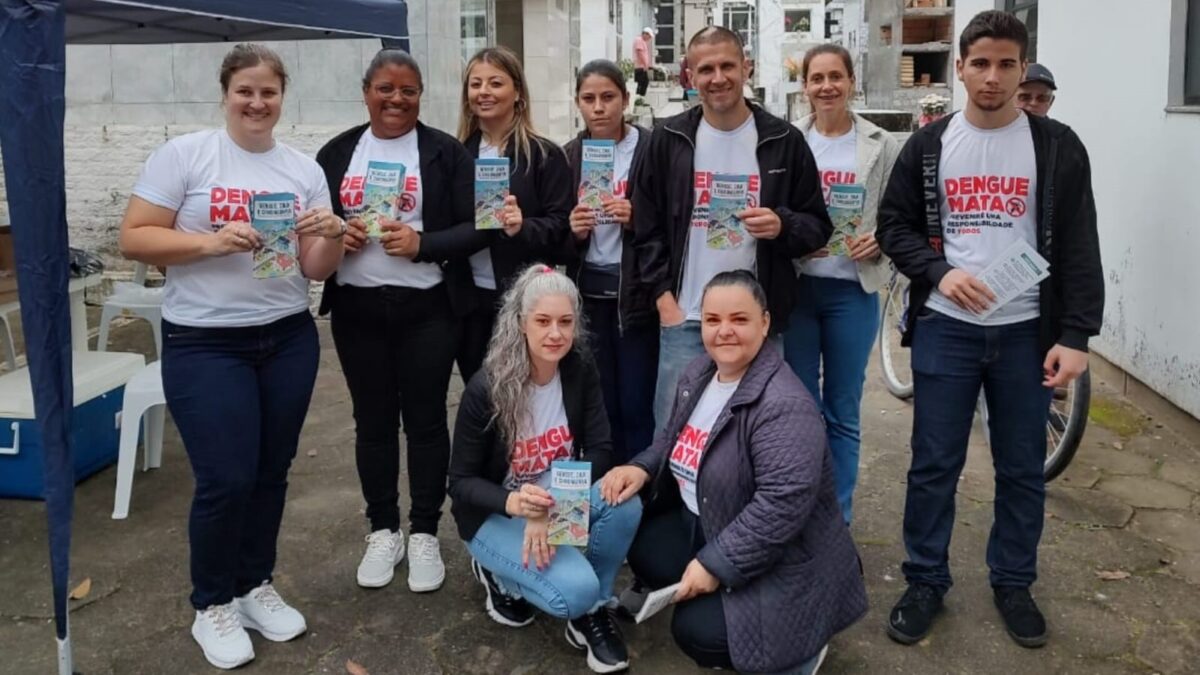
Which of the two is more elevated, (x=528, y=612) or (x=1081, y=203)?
(x=1081, y=203)

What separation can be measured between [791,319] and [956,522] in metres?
1.24

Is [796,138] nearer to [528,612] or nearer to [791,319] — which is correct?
[791,319]

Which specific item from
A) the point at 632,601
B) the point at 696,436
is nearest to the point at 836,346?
the point at 696,436

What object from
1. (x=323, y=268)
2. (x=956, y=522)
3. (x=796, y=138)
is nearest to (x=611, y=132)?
(x=796, y=138)

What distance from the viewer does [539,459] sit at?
3076mm

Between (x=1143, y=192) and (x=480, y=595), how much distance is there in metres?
4.03

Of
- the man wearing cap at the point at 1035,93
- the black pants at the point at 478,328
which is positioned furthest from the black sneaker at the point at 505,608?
the man wearing cap at the point at 1035,93

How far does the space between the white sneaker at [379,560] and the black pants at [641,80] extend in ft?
57.2

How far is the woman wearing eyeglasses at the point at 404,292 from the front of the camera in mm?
3236

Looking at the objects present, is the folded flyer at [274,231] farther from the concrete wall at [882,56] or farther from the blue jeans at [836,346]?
the concrete wall at [882,56]

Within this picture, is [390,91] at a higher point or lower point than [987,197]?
higher

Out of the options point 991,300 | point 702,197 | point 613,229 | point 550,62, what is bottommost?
point 991,300

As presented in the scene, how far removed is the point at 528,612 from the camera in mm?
3256

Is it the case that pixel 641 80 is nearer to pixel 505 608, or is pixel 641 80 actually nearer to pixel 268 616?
pixel 505 608
